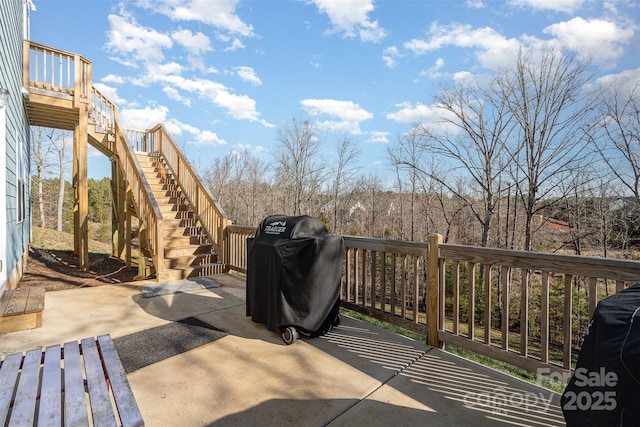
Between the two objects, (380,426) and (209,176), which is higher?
(209,176)

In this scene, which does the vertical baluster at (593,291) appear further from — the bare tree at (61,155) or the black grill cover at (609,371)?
the bare tree at (61,155)

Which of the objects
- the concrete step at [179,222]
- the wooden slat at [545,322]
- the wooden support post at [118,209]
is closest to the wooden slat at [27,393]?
the wooden slat at [545,322]

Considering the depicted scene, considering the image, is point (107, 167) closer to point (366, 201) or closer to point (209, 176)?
point (209, 176)

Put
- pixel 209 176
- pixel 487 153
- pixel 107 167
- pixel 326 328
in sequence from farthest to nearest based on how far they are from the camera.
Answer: pixel 209 176
pixel 487 153
pixel 107 167
pixel 326 328

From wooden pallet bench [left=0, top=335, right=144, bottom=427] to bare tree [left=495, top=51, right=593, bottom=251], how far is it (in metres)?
12.8

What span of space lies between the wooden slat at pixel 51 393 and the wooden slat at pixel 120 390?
189 millimetres

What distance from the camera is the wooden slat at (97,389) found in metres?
1.20

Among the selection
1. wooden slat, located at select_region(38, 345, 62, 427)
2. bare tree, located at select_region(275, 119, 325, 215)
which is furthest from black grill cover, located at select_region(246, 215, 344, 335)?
bare tree, located at select_region(275, 119, 325, 215)

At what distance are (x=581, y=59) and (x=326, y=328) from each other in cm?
1207

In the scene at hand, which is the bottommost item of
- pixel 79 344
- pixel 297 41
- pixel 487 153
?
pixel 79 344

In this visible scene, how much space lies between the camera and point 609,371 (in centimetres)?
102

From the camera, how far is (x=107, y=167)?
11070mm

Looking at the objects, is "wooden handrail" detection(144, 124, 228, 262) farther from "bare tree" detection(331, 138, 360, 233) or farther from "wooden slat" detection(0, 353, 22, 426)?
"bare tree" detection(331, 138, 360, 233)

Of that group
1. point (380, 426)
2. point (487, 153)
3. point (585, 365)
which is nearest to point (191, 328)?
point (380, 426)
